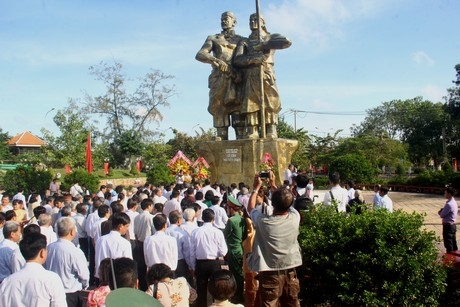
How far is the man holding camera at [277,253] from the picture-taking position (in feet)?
13.7

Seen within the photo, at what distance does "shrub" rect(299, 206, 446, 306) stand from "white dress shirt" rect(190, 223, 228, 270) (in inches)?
50.6

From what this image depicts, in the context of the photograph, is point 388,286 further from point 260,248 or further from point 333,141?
A: point 333,141

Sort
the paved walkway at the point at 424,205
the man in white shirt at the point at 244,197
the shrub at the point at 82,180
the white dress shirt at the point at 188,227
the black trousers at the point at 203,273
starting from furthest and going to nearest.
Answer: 1. the shrub at the point at 82,180
2. the paved walkway at the point at 424,205
3. the man in white shirt at the point at 244,197
4. the white dress shirt at the point at 188,227
5. the black trousers at the point at 203,273

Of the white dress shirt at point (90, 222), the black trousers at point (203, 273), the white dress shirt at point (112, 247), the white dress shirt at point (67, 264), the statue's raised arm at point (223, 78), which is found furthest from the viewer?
the statue's raised arm at point (223, 78)

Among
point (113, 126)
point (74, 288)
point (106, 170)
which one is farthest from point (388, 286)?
point (113, 126)

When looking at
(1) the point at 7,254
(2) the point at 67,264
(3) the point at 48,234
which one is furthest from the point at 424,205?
(1) the point at 7,254

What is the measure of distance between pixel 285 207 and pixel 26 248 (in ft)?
7.03

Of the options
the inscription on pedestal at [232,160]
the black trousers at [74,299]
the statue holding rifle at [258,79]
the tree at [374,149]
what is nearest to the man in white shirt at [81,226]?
the black trousers at [74,299]

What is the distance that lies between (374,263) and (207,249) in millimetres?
2111

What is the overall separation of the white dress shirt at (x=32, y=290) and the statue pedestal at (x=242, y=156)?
491 inches

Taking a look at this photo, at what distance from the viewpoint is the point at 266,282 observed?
4.21 m

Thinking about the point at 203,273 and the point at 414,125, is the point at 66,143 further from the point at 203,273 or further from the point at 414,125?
the point at 414,125

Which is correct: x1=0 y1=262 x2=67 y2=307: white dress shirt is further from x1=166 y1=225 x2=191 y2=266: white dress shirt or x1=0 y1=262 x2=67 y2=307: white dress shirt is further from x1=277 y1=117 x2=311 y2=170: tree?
x1=277 y1=117 x2=311 y2=170: tree

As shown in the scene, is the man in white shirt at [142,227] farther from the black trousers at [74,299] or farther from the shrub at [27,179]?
the shrub at [27,179]
